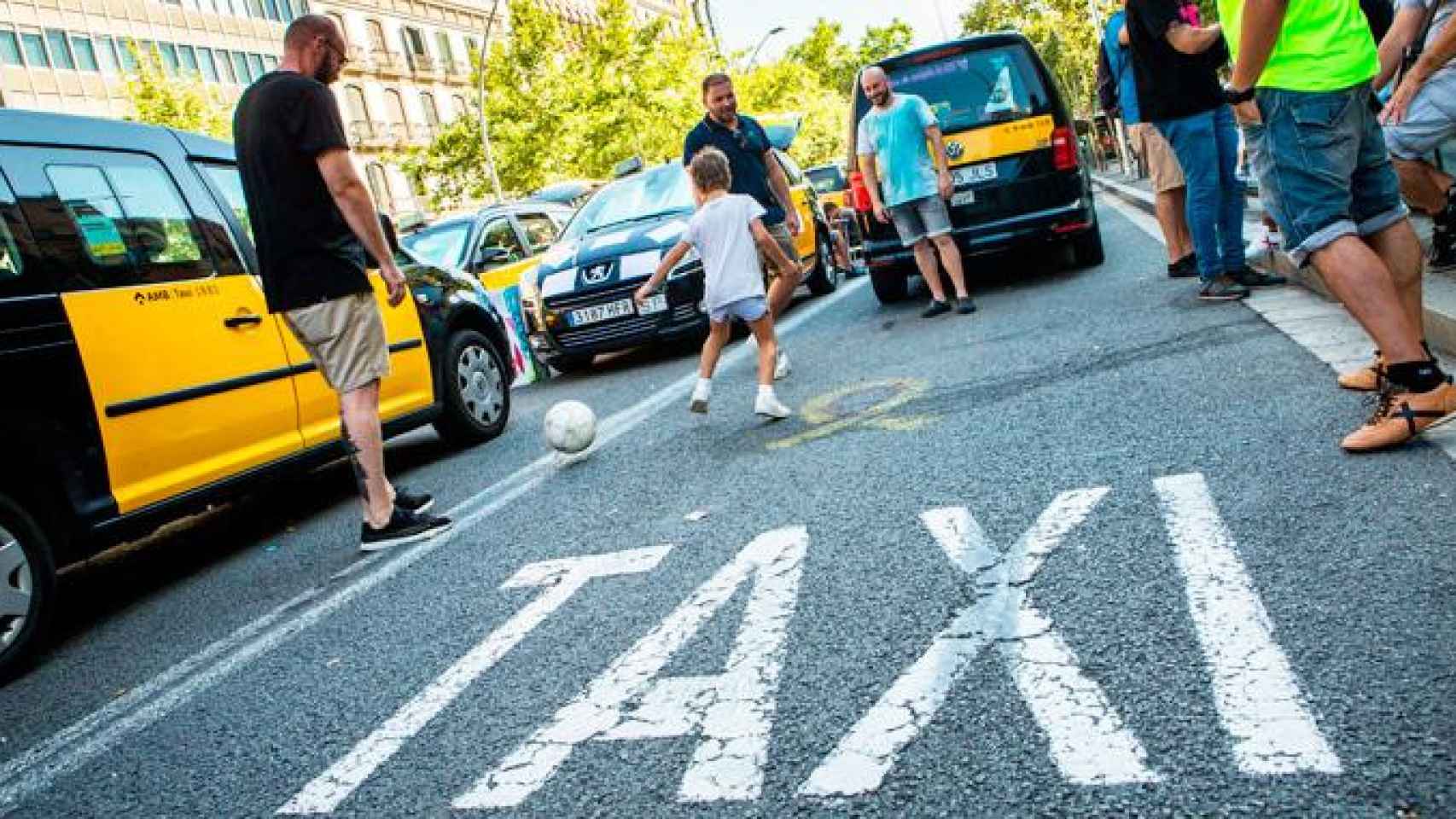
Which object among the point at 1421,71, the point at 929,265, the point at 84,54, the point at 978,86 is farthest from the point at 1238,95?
the point at 84,54

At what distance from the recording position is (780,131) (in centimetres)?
1058

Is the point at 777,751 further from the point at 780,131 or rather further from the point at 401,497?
the point at 780,131

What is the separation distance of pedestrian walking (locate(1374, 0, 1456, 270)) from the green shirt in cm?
27

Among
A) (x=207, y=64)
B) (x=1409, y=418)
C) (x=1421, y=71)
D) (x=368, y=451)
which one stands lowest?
(x=1409, y=418)

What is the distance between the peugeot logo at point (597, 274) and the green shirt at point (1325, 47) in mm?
5945

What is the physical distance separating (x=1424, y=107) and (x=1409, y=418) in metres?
1.67

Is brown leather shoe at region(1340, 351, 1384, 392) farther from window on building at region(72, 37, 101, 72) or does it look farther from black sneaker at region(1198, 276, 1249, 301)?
window on building at region(72, 37, 101, 72)

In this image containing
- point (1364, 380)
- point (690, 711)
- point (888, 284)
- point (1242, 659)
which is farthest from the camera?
point (888, 284)

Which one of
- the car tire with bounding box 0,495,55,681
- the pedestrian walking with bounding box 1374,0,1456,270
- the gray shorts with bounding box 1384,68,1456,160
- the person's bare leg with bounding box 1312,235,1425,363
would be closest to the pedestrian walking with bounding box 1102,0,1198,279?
the pedestrian walking with bounding box 1374,0,1456,270

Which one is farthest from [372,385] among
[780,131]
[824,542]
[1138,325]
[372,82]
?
[372,82]

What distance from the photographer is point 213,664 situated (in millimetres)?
3562

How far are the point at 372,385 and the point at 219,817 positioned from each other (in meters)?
2.62

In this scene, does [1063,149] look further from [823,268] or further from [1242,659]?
[1242,659]

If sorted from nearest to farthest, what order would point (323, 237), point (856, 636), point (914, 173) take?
1. point (856, 636)
2. point (323, 237)
3. point (914, 173)
